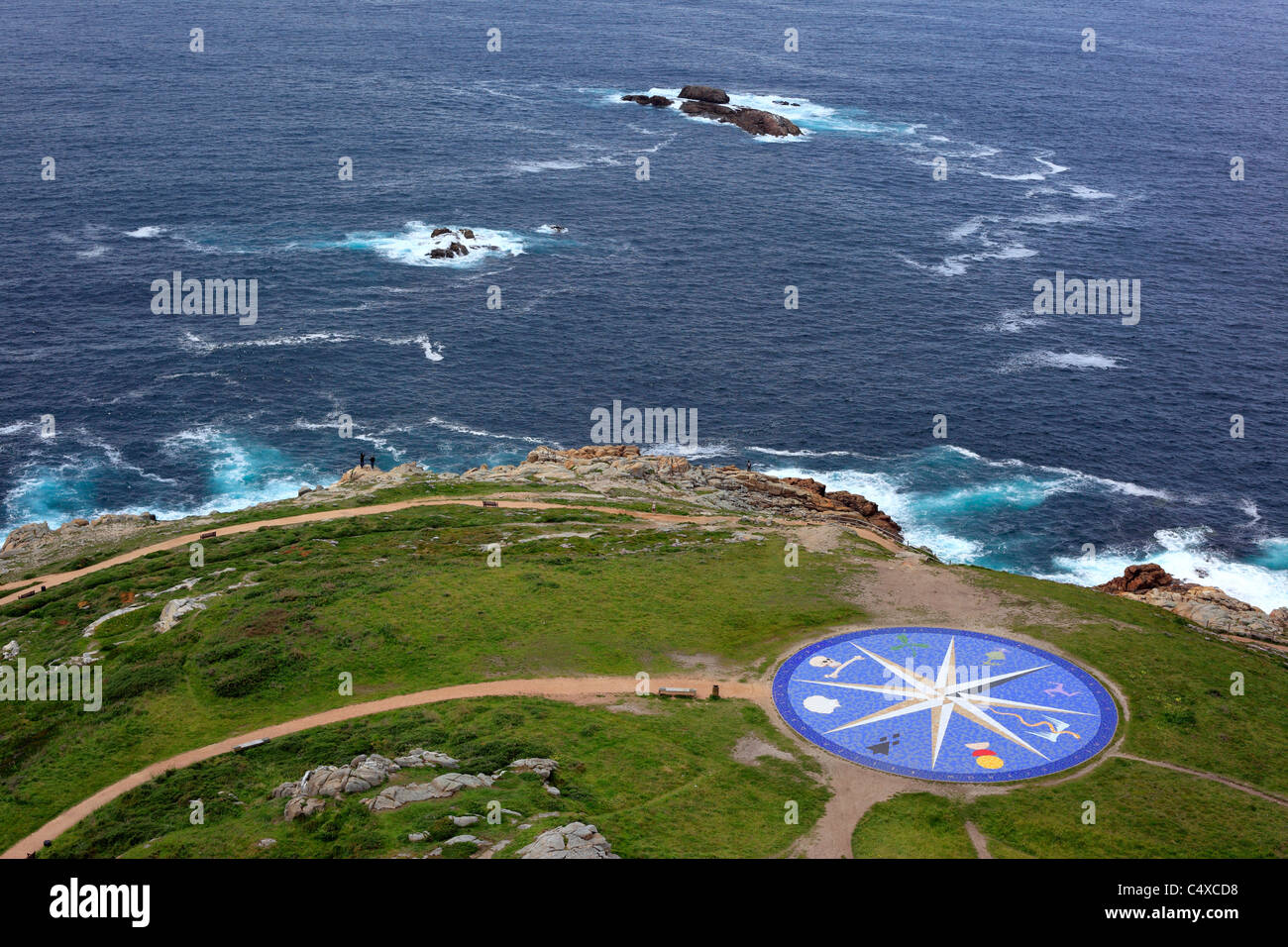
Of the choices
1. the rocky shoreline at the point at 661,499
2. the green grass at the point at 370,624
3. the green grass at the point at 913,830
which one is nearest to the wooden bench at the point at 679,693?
the green grass at the point at 370,624

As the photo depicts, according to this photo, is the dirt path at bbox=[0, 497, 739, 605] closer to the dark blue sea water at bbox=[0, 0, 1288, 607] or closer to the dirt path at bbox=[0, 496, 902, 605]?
the dirt path at bbox=[0, 496, 902, 605]

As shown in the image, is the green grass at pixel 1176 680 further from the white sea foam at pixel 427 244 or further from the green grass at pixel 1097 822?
the white sea foam at pixel 427 244

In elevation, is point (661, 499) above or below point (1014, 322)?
below

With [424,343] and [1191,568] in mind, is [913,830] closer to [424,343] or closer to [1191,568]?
[1191,568]

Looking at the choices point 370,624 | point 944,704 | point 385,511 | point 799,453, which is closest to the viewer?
point 944,704

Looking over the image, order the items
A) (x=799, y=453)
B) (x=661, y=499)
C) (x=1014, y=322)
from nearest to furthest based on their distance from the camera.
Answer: (x=661, y=499), (x=799, y=453), (x=1014, y=322)

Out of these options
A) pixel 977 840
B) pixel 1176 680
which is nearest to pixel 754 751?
pixel 977 840
